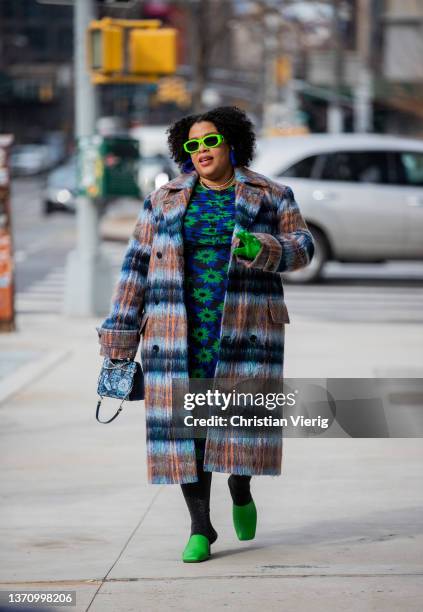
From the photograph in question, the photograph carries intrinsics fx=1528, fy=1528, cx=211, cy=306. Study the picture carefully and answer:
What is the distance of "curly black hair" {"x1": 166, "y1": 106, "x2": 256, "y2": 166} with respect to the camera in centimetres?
572

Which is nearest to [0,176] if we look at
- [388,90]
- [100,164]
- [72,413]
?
[100,164]

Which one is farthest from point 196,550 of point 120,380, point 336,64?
point 336,64

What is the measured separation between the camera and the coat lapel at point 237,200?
221 inches

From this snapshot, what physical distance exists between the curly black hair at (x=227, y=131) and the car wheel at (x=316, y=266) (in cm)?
1294

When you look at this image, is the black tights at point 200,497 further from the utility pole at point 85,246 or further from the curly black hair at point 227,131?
the utility pole at point 85,246

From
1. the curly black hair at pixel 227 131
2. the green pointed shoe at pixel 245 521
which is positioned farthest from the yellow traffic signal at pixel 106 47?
the green pointed shoe at pixel 245 521

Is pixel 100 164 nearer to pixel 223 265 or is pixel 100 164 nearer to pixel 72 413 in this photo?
pixel 72 413

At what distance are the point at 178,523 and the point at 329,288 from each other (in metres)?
12.4

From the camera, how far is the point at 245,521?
5.99 m

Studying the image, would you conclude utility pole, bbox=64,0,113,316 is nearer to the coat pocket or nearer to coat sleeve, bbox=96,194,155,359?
coat sleeve, bbox=96,194,155,359

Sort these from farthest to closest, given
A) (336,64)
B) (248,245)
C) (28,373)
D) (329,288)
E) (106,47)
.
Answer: (336,64) → (329,288) → (106,47) → (28,373) → (248,245)

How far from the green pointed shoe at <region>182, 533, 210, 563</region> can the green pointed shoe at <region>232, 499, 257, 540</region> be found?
28 centimetres

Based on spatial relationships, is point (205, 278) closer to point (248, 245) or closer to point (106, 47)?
point (248, 245)

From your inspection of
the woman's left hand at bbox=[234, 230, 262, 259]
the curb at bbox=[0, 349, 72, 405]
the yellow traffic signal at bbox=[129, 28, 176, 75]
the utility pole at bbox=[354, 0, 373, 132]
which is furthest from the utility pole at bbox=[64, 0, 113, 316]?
the utility pole at bbox=[354, 0, 373, 132]
